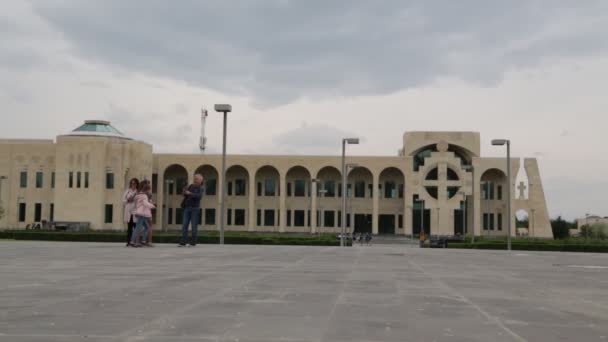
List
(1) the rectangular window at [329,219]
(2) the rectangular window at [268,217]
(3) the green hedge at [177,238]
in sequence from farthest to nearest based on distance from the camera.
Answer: (2) the rectangular window at [268,217] < (1) the rectangular window at [329,219] < (3) the green hedge at [177,238]

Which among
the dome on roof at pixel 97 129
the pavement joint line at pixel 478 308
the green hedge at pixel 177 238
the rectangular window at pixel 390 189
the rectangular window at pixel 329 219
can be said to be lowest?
the green hedge at pixel 177 238

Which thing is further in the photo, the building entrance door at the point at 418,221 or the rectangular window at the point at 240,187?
the rectangular window at the point at 240,187

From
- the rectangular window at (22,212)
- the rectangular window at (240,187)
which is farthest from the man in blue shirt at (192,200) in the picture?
the rectangular window at (240,187)

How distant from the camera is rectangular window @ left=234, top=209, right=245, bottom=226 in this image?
78.5 metres

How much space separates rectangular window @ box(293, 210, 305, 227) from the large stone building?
0.12m

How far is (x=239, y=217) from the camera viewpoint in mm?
78938

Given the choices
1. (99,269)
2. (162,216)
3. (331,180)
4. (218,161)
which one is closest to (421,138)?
(331,180)

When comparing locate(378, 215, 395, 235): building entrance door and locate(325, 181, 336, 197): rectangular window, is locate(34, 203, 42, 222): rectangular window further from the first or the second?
locate(378, 215, 395, 235): building entrance door

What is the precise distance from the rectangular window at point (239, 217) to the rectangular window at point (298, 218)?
6459 millimetres

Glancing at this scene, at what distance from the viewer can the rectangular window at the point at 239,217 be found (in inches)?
3091

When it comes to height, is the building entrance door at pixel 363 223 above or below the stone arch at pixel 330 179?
below

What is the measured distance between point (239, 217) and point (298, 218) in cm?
746

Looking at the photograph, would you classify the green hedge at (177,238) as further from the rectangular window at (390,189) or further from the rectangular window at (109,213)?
the rectangular window at (390,189)

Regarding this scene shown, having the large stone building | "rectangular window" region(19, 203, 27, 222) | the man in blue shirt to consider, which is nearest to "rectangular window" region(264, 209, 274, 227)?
the large stone building
